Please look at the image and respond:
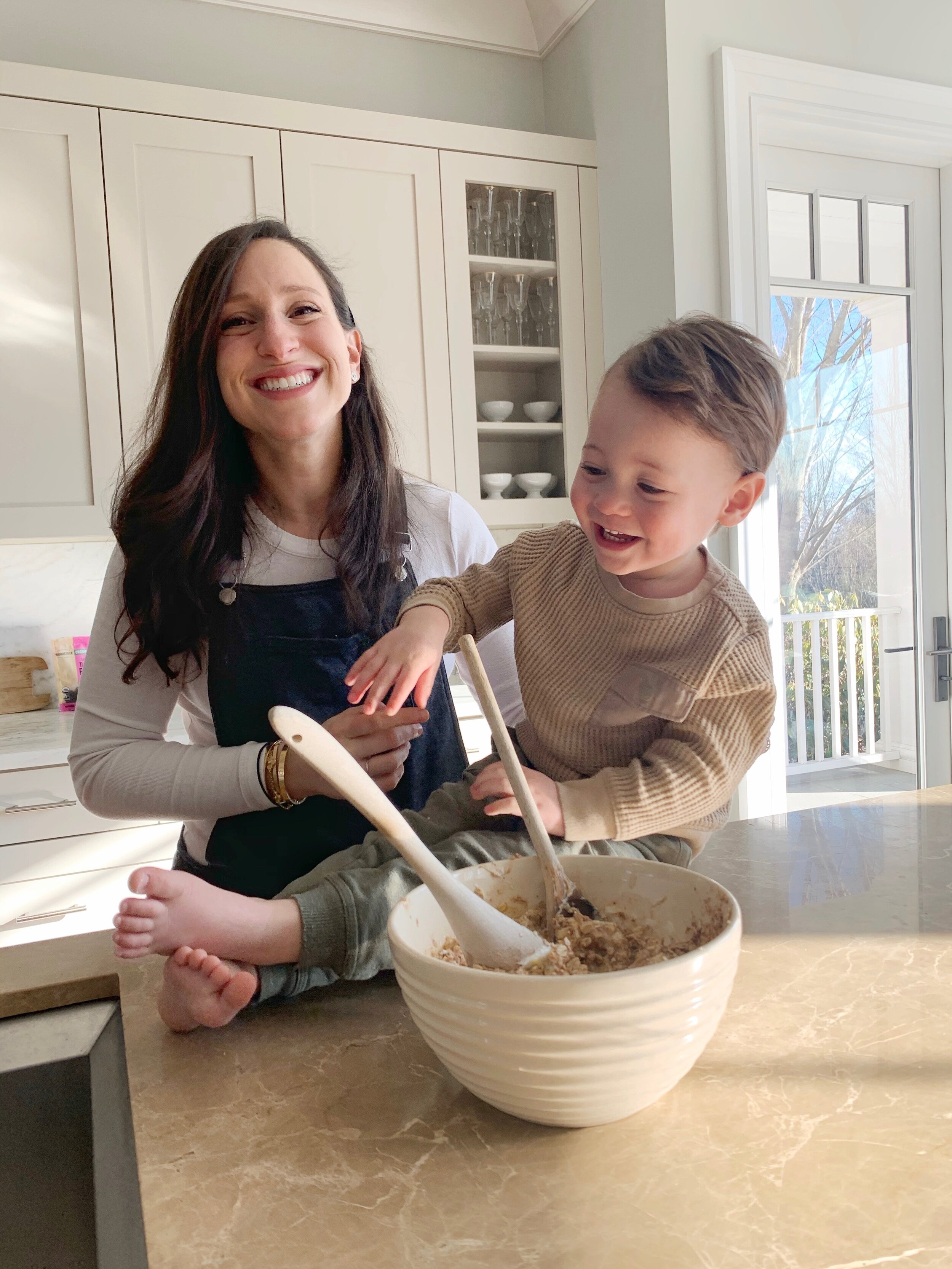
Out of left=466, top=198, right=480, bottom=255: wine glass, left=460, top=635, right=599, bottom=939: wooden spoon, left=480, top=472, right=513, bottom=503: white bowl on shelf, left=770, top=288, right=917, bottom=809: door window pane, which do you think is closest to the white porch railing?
left=770, top=288, right=917, bottom=809: door window pane

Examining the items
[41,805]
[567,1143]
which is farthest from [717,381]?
[41,805]

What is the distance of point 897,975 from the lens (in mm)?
690

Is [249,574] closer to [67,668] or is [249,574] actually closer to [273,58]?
[67,668]

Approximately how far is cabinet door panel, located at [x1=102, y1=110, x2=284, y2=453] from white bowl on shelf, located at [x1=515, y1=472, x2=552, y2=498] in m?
0.98

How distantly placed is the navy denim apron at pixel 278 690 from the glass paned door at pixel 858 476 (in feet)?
5.98

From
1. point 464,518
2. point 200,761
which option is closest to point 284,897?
point 200,761

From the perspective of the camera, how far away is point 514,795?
64 centimetres

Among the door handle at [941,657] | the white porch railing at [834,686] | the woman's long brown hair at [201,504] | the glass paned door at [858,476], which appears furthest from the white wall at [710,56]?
the woman's long brown hair at [201,504]

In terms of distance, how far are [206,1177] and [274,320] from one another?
805mm

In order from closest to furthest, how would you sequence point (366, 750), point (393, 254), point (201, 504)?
point (366, 750), point (201, 504), point (393, 254)

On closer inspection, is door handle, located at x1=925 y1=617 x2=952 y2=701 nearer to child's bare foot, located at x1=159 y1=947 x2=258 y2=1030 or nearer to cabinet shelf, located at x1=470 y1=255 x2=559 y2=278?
cabinet shelf, located at x1=470 y1=255 x2=559 y2=278

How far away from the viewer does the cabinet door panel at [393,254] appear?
2.42m

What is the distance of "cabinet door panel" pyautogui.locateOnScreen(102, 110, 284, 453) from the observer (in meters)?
2.25

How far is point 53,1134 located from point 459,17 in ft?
10.1
